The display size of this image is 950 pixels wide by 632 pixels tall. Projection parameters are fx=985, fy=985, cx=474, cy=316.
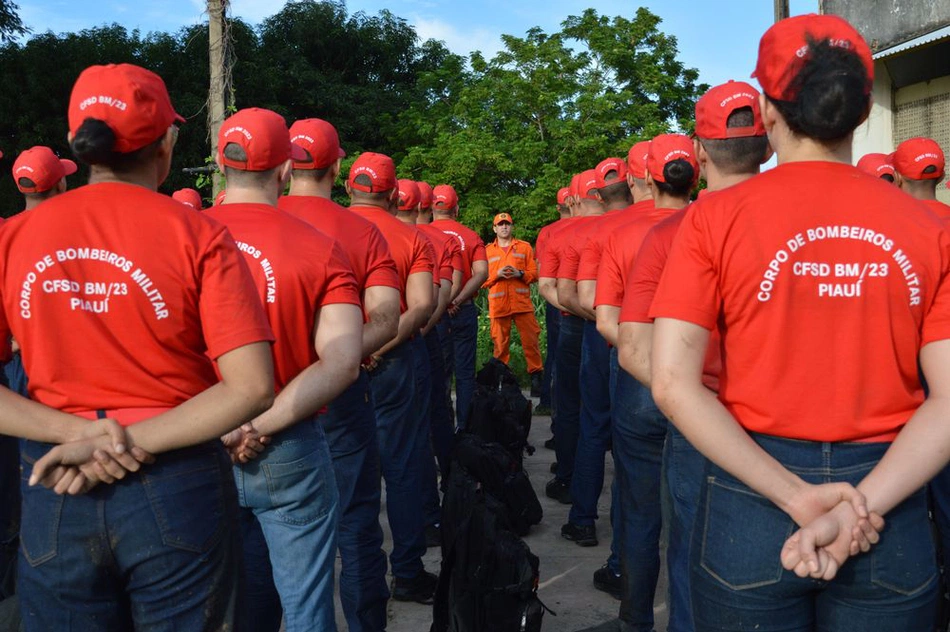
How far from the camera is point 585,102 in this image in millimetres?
25297

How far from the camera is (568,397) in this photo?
7266mm

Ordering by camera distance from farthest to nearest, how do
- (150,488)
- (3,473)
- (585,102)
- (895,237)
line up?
1. (585,102)
2. (3,473)
3. (150,488)
4. (895,237)

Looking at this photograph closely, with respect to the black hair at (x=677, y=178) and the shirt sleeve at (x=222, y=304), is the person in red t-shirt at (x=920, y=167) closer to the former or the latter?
the black hair at (x=677, y=178)

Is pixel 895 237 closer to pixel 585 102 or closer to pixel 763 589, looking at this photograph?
pixel 763 589

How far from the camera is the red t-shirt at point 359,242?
4.04 meters

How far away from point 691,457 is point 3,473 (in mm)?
3004

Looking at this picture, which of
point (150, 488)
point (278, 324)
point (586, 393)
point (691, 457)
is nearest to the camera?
point (150, 488)

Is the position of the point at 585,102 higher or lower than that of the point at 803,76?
higher

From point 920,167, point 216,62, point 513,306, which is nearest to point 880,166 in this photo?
point 920,167

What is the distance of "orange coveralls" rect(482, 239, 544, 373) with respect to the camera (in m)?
12.1

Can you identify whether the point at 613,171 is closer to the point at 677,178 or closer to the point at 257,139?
the point at 677,178

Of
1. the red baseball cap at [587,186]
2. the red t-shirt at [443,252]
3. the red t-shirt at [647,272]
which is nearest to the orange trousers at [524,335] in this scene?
the red baseball cap at [587,186]

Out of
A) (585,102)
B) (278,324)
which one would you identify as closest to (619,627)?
(278,324)

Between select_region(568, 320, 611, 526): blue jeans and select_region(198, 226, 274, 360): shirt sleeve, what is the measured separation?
384 centimetres
